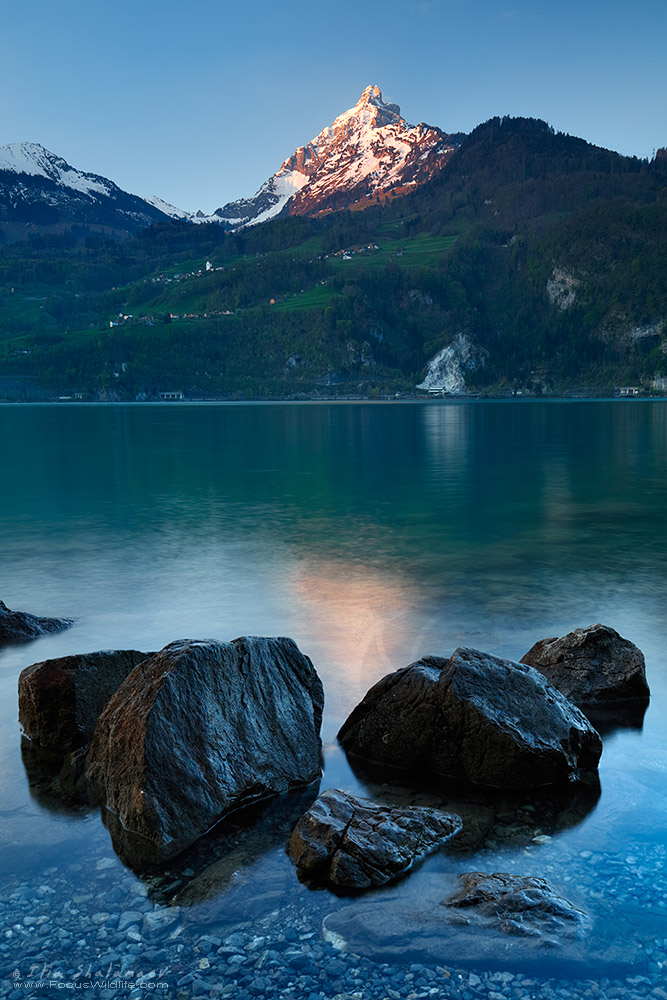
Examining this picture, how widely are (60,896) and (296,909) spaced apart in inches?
93.2

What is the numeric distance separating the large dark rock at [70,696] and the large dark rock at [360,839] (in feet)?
12.8

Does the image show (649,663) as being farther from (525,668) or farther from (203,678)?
(203,678)

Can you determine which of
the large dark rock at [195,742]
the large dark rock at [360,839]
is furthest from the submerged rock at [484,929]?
the large dark rock at [195,742]

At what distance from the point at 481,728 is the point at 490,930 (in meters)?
3.13

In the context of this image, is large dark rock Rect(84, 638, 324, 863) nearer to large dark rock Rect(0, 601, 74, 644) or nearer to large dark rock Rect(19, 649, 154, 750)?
large dark rock Rect(19, 649, 154, 750)

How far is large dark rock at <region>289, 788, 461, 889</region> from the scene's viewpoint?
25.7ft

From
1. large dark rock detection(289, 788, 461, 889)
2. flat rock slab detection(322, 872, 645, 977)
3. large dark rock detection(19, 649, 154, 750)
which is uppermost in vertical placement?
large dark rock detection(19, 649, 154, 750)

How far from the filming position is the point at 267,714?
32.3 ft

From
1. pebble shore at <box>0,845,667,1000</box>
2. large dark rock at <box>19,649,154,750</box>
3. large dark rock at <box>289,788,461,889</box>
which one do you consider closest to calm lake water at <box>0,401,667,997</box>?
pebble shore at <box>0,845,667,1000</box>

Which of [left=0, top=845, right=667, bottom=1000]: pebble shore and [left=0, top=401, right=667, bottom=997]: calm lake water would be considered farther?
[left=0, top=401, right=667, bottom=997]: calm lake water

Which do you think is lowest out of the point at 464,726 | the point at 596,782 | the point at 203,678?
the point at 596,782

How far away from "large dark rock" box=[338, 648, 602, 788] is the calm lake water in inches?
21.2

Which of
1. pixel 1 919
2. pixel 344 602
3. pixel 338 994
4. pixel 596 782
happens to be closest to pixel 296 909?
pixel 338 994

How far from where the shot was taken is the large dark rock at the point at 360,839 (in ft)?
25.7
